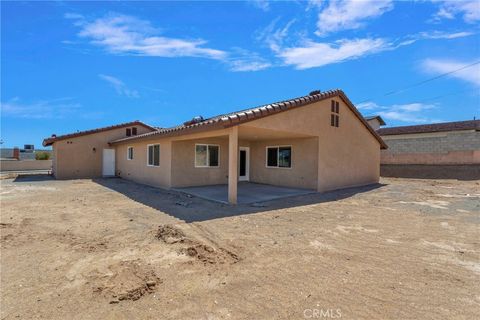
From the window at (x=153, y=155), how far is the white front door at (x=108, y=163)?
308 inches

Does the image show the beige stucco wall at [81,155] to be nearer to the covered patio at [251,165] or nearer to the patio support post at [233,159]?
the covered patio at [251,165]

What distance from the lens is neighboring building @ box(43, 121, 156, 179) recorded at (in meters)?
18.8

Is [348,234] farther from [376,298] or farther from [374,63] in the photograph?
[374,63]

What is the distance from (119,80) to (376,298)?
696 inches

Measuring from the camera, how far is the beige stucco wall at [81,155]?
18.9m

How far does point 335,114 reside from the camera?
499 inches

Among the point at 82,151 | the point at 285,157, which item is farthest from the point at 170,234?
the point at 82,151

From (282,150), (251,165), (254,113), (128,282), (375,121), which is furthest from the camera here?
(375,121)

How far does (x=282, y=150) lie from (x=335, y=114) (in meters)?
3.09

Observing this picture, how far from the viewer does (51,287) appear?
3238 mm

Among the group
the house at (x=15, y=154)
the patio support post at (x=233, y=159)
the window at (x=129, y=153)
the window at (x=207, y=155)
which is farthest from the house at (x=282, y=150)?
the house at (x=15, y=154)

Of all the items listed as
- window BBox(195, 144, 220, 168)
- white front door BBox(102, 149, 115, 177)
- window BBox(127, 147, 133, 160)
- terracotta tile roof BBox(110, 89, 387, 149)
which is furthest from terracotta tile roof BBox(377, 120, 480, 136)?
white front door BBox(102, 149, 115, 177)

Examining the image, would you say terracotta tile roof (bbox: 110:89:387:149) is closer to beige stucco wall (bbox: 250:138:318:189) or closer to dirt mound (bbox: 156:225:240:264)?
beige stucco wall (bbox: 250:138:318:189)

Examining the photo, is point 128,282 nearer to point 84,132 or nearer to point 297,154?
point 297,154
